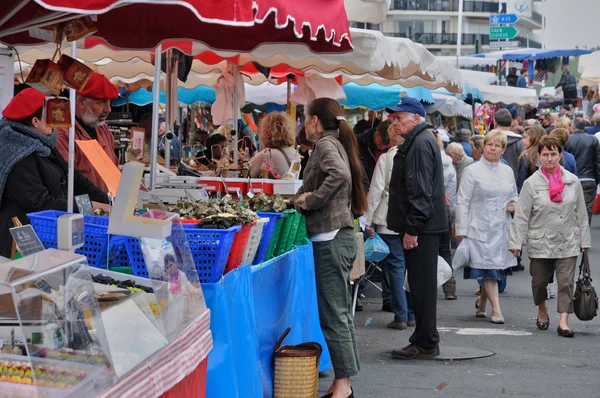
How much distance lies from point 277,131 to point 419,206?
2.83m

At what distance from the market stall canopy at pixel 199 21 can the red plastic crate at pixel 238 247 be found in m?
1.11

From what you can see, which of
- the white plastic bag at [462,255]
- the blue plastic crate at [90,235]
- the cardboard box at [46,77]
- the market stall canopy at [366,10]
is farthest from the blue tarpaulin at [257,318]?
the market stall canopy at [366,10]

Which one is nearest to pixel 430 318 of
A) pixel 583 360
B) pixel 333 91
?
pixel 583 360

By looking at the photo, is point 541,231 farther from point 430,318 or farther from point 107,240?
point 107,240

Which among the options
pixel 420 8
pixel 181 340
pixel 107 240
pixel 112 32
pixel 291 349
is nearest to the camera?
pixel 181 340

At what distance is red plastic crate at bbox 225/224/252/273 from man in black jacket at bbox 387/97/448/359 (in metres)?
2.75

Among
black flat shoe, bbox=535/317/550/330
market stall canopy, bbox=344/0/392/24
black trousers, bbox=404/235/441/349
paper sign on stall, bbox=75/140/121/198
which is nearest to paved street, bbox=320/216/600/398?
black flat shoe, bbox=535/317/550/330

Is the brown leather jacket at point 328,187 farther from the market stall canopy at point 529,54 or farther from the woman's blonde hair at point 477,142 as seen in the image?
the market stall canopy at point 529,54

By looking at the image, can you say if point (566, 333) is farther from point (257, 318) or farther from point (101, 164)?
point (101, 164)

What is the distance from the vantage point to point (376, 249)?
31.8 feet

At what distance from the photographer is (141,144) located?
31.2ft

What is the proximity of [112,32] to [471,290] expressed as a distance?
6965mm

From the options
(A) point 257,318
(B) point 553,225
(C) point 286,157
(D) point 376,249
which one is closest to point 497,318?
(B) point 553,225

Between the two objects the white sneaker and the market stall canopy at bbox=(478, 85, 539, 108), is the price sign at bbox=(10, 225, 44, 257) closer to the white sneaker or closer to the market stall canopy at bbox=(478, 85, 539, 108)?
the white sneaker
